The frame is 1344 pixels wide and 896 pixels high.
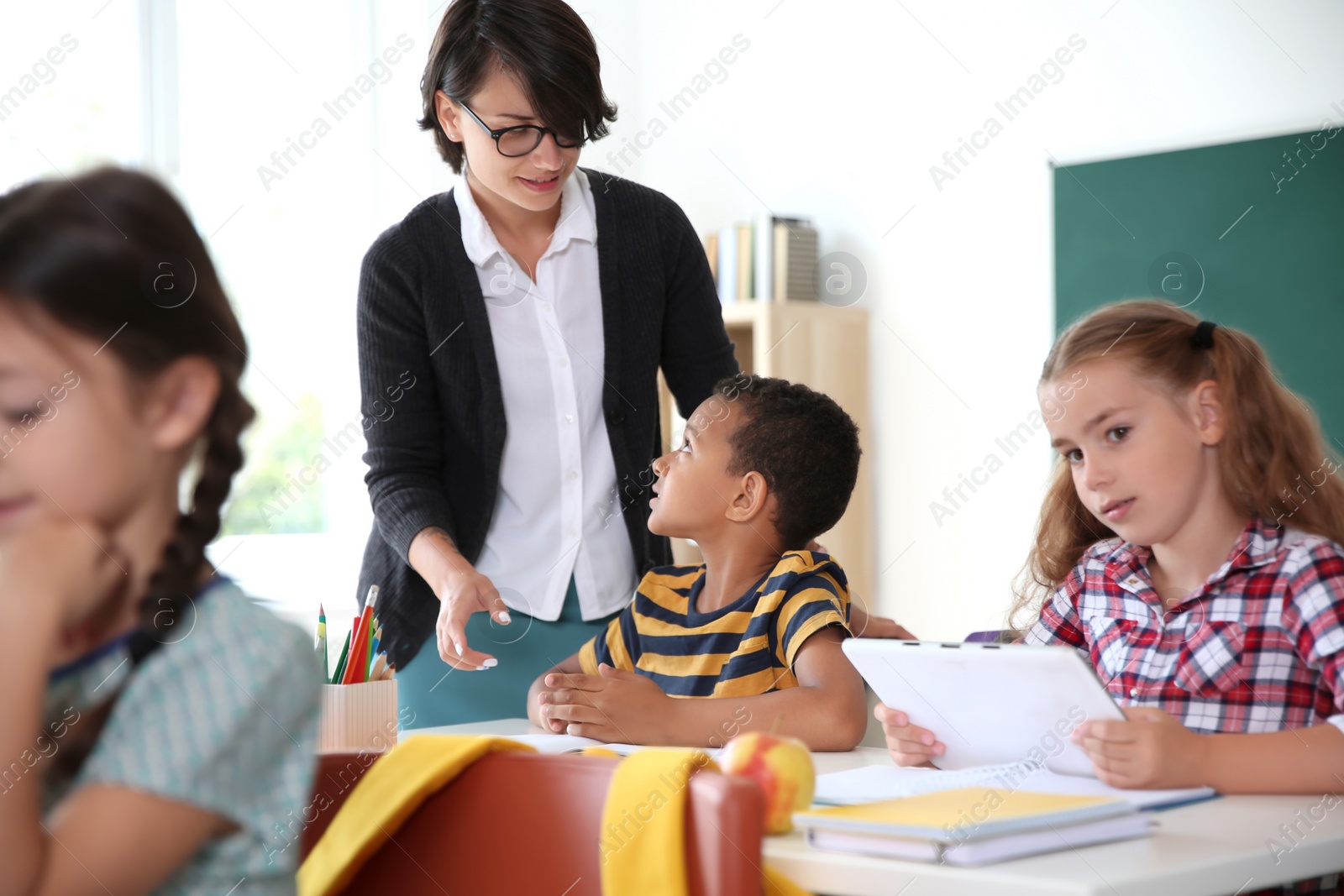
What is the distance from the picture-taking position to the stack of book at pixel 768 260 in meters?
3.72

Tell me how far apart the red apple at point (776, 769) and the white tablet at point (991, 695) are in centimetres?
24

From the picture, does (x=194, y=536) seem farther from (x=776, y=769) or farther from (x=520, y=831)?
(x=776, y=769)

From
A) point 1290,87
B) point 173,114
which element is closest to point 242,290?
point 173,114

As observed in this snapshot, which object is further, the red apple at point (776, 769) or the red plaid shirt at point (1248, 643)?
the red plaid shirt at point (1248, 643)

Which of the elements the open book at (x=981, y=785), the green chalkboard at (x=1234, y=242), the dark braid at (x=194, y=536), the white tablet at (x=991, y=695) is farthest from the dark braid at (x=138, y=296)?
the green chalkboard at (x=1234, y=242)

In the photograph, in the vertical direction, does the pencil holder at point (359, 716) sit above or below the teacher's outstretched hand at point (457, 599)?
below

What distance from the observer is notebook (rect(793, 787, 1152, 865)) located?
31.5 inches

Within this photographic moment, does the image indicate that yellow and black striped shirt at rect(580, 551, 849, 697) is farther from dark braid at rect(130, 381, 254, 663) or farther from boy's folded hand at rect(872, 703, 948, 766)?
dark braid at rect(130, 381, 254, 663)

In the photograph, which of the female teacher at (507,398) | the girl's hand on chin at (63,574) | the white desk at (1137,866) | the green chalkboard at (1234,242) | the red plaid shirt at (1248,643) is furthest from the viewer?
the green chalkboard at (1234,242)

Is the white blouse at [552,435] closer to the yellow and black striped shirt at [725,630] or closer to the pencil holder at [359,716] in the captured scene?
the yellow and black striped shirt at [725,630]

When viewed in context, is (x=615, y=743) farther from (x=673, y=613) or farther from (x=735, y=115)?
(x=735, y=115)

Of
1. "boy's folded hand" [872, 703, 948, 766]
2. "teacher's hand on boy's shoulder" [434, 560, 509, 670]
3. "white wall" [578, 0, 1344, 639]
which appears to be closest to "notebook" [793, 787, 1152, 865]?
"boy's folded hand" [872, 703, 948, 766]

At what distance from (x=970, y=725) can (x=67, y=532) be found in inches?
32.0

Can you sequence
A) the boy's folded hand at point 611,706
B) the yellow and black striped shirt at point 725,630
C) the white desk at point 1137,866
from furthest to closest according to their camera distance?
the yellow and black striped shirt at point 725,630 → the boy's folded hand at point 611,706 → the white desk at point 1137,866
